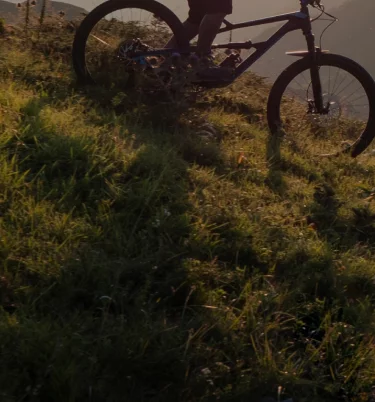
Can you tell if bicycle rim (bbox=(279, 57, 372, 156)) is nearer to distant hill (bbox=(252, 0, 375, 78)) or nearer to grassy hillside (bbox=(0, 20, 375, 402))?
grassy hillside (bbox=(0, 20, 375, 402))

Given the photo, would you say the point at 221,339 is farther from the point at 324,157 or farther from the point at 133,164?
the point at 324,157

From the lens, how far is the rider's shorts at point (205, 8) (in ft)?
16.2

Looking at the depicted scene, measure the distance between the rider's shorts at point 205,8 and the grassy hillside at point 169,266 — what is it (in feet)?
3.56

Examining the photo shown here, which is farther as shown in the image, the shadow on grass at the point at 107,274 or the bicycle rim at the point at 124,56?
the bicycle rim at the point at 124,56

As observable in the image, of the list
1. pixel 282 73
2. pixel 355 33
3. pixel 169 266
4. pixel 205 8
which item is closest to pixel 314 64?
pixel 282 73

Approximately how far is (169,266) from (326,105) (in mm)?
3087

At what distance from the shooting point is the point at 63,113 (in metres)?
4.30

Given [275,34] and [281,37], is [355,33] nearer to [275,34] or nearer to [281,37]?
[275,34]

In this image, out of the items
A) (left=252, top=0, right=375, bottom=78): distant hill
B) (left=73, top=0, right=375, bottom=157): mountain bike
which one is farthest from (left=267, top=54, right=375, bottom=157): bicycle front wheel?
(left=252, top=0, right=375, bottom=78): distant hill

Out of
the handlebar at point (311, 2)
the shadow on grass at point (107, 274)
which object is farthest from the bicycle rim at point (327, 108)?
the shadow on grass at point (107, 274)

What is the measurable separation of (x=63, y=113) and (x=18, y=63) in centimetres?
132

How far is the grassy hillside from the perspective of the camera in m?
2.25

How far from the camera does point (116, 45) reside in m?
5.82

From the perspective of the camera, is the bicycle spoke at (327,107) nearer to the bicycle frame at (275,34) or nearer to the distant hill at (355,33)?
the bicycle frame at (275,34)
